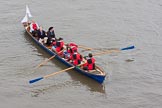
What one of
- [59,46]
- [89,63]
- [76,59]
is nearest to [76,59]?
[76,59]

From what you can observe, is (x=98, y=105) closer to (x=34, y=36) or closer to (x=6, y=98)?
(x=6, y=98)

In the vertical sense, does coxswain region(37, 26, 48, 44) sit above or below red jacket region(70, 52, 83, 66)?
above

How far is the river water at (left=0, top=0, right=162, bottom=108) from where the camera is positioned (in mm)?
17234

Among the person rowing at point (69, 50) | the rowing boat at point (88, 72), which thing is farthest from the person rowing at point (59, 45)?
the person rowing at point (69, 50)

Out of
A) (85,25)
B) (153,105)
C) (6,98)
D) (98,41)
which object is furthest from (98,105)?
(85,25)

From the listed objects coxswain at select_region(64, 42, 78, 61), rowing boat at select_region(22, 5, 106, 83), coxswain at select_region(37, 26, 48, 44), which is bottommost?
rowing boat at select_region(22, 5, 106, 83)

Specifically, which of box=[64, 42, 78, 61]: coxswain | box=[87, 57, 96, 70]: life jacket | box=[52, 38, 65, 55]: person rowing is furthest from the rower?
box=[52, 38, 65, 55]: person rowing

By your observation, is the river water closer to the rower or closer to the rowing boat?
the rowing boat

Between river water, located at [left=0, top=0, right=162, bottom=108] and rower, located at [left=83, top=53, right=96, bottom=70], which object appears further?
rower, located at [left=83, top=53, right=96, bottom=70]

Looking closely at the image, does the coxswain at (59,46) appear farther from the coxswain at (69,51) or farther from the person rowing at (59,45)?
the coxswain at (69,51)

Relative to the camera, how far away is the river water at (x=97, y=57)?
17.2 m

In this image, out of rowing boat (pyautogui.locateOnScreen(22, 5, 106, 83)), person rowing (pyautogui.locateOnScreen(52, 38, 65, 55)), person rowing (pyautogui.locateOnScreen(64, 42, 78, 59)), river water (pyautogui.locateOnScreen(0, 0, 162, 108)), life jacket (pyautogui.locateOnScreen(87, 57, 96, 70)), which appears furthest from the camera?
person rowing (pyautogui.locateOnScreen(52, 38, 65, 55))

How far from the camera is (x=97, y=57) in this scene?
21.0 meters

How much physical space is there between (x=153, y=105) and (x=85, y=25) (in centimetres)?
1017
